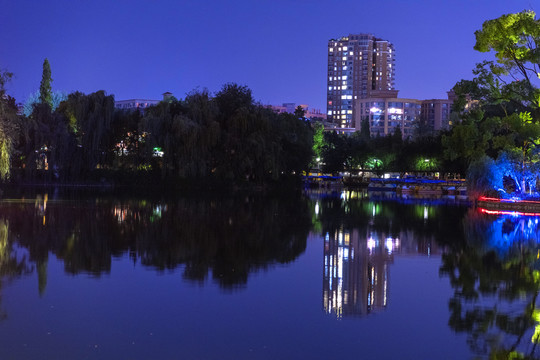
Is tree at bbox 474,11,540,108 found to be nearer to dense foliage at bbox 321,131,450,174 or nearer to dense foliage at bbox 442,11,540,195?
dense foliage at bbox 442,11,540,195

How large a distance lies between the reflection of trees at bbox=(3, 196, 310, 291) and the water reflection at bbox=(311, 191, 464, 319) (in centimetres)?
108

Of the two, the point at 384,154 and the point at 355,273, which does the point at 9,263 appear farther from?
the point at 384,154

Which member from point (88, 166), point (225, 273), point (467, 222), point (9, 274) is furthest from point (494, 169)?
point (88, 166)

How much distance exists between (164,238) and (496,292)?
30.5ft

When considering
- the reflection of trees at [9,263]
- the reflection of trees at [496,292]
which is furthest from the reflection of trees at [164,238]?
the reflection of trees at [496,292]

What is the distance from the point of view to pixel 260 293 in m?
10.4

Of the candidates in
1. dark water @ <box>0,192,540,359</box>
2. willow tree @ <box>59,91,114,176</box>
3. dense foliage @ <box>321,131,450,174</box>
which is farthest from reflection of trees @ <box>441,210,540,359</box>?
dense foliage @ <box>321,131,450,174</box>

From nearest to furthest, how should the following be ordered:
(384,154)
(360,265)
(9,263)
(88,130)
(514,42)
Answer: (9,263) → (360,265) → (514,42) → (88,130) → (384,154)

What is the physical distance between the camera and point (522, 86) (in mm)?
34875

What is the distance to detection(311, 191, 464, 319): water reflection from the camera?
34.0 feet

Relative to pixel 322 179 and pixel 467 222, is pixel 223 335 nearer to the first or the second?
pixel 467 222

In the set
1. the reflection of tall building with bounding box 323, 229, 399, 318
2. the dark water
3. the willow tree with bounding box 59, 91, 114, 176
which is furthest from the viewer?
the willow tree with bounding box 59, 91, 114, 176

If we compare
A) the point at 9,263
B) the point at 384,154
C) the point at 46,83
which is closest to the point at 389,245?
the point at 9,263

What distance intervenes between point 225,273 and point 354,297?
9.18 ft
